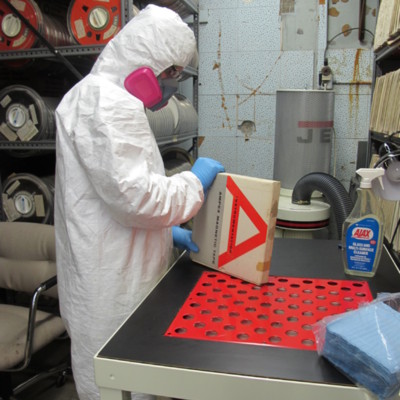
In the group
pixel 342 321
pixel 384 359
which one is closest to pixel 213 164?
pixel 342 321

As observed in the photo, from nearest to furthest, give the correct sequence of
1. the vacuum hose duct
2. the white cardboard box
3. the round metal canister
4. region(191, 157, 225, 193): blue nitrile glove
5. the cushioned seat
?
the white cardboard box, region(191, 157, 225, 193): blue nitrile glove, the cushioned seat, the vacuum hose duct, the round metal canister

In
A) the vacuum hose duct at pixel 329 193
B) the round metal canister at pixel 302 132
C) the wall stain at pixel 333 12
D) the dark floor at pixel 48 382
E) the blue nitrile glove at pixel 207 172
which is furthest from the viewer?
the wall stain at pixel 333 12

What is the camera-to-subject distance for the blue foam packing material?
649 mm

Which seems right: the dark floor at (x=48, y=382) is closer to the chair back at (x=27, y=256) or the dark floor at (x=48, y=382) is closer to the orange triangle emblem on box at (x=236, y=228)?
the chair back at (x=27, y=256)

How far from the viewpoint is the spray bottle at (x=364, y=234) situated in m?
1.12

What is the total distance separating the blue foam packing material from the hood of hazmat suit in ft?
1.79

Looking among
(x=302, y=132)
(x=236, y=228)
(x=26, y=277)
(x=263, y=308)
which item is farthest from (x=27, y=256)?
(x=302, y=132)

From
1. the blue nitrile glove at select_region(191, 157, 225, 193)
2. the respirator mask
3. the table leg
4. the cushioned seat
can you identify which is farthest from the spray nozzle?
the cushioned seat

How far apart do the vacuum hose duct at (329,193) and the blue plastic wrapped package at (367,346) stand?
1.21 meters

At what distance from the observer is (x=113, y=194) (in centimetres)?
109

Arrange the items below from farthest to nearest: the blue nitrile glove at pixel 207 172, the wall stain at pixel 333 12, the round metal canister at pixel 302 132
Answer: the wall stain at pixel 333 12 < the round metal canister at pixel 302 132 < the blue nitrile glove at pixel 207 172

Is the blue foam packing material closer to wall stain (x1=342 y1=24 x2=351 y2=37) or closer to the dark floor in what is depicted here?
the dark floor

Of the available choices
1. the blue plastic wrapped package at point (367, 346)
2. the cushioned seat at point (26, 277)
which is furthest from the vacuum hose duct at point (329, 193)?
the cushioned seat at point (26, 277)

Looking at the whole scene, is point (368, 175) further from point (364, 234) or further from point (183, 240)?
point (183, 240)
